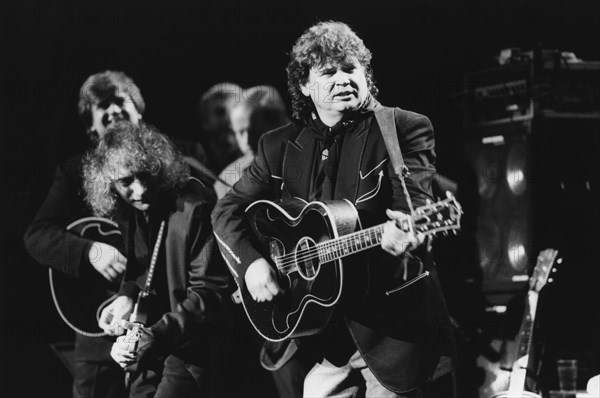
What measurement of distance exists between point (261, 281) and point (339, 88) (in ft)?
2.84

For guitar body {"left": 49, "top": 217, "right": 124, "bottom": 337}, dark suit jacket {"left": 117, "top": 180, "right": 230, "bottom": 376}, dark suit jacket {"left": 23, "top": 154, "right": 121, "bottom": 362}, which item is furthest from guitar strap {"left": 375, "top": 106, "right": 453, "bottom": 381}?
dark suit jacket {"left": 23, "top": 154, "right": 121, "bottom": 362}

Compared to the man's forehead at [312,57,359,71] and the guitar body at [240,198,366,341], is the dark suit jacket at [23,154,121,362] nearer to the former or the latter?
the guitar body at [240,198,366,341]

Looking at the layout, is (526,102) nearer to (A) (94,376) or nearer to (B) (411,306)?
(B) (411,306)

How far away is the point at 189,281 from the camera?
3812 millimetres

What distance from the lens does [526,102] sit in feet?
14.0

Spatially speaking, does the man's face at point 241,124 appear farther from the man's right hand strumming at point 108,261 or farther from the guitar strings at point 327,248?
the guitar strings at point 327,248

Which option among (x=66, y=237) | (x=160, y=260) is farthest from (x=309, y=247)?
(x=66, y=237)

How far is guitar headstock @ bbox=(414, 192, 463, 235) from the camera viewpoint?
287 centimetres

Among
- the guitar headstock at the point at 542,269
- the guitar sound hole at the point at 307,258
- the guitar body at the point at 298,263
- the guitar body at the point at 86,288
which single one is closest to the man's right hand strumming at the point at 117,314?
the guitar body at the point at 86,288

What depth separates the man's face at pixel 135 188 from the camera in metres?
3.91

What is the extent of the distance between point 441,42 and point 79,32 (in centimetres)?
230

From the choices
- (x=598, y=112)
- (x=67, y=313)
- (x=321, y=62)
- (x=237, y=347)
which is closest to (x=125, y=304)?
(x=67, y=313)

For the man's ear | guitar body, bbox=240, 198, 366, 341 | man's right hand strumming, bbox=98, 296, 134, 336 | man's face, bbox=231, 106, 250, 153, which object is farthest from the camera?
man's face, bbox=231, 106, 250, 153

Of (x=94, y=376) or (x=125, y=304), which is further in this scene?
(x=94, y=376)
